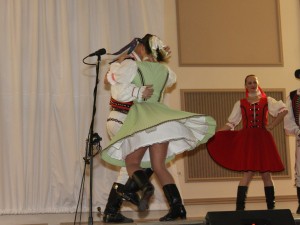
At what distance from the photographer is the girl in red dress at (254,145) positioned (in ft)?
17.3

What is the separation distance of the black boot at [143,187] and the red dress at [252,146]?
71.0 inches

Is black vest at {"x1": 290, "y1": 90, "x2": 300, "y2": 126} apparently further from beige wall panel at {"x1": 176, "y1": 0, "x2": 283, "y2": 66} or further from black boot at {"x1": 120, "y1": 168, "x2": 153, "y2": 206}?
black boot at {"x1": 120, "y1": 168, "x2": 153, "y2": 206}

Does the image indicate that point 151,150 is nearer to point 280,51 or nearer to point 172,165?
point 172,165

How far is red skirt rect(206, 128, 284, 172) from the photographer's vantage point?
527cm

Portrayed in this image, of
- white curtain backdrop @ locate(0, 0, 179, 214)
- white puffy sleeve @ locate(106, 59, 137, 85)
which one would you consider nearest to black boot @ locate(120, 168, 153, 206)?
white puffy sleeve @ locate(106, 59, 137, 85)

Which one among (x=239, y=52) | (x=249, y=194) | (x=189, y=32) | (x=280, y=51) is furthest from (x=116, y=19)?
(x=249, y=194)

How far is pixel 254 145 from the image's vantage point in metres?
5.34

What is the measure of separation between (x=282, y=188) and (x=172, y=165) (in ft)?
4.68

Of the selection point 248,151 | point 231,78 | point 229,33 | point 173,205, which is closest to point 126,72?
point 173,205

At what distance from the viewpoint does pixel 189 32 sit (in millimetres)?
6512

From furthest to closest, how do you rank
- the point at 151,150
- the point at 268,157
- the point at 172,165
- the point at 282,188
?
1. the point at 282,188
2. the point at 172,165
3. the point at 268,157
4. the point at 151,150

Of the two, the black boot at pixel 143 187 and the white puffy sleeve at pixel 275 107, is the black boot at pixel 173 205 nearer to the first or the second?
the black boot at pixel 143 187

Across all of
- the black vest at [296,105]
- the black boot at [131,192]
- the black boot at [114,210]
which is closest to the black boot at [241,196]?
the black vest at [296,105]

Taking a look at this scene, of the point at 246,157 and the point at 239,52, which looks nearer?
the point at 246,157
